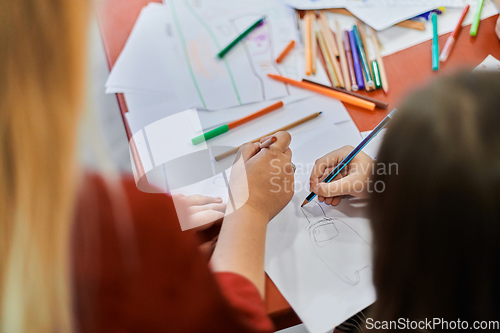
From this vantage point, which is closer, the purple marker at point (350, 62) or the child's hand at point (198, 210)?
the child's hand at point (198, 210)

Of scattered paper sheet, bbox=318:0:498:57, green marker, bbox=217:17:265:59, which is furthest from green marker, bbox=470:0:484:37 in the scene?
green marker, bbox=217:17:265:59

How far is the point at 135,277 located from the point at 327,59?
1.72 feet

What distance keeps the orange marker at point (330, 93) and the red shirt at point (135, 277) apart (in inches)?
15.4

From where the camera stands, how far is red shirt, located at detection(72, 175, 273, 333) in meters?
0.35

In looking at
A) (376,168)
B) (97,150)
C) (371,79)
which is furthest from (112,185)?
(371,79)

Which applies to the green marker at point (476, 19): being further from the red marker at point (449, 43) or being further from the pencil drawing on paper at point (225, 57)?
the pencil drawing on paper at point (225, 57)

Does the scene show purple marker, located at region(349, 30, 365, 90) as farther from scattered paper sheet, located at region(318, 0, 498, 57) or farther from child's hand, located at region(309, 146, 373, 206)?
child's hand, located at region(309, 146, 373, 206)

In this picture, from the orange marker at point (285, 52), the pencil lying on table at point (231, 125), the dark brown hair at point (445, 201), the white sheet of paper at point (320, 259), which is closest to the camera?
the dark brown hair at point (445, 201)

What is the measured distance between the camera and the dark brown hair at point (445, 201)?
0.88 feet

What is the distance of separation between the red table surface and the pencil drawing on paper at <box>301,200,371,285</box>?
0.19 m

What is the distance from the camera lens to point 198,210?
20.2 inches

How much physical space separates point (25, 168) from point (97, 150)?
7 centimetres

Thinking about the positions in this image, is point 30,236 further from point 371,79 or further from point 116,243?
point 371,79

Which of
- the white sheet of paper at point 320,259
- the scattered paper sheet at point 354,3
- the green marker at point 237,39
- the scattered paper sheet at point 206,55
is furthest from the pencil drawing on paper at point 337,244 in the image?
the scattered paper sheet at point 354,3
